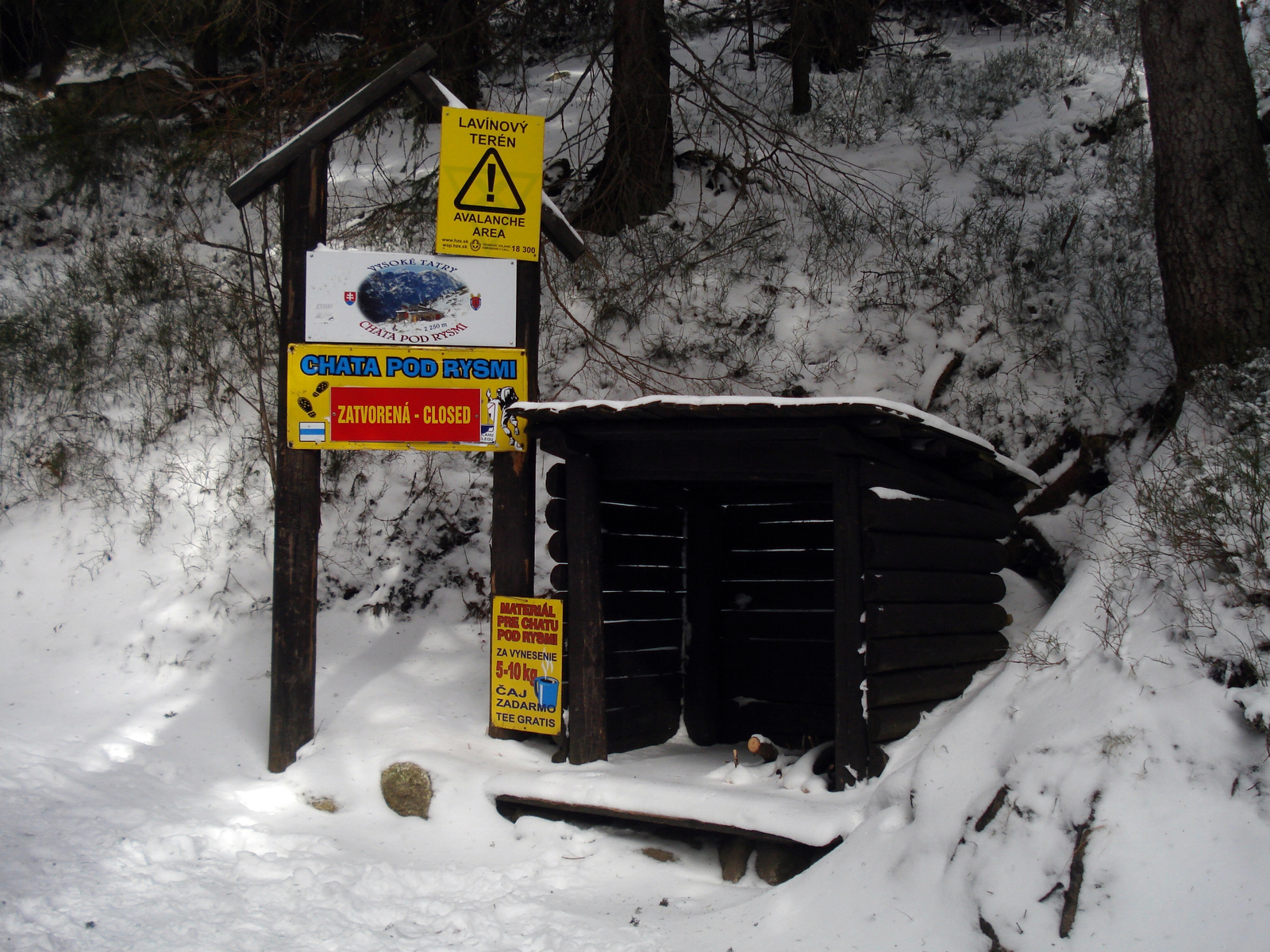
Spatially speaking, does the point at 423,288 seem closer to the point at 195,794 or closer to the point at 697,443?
the point at 697,443

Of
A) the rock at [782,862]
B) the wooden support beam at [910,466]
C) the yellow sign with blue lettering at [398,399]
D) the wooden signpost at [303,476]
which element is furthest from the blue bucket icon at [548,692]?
the wooden support beam at [910,466]

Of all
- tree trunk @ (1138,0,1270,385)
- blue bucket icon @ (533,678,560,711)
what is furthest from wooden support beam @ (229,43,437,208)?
tree trunk @ (1138,0,1270,385)

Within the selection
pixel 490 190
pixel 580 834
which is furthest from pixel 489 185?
pixel 580 834

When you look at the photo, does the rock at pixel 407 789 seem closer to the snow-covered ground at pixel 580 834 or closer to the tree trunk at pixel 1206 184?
the snow-covered ground at pixel 580 834

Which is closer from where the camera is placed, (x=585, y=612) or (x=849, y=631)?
(x=849, y=631)

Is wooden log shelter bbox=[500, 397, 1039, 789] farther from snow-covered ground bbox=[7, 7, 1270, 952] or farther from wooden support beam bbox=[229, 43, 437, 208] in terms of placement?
wooden support beam bbox=[229, 43, 437, 208]

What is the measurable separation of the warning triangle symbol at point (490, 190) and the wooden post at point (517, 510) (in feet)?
1.35

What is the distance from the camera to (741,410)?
182 inches

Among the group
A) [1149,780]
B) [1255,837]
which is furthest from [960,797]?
[1255,837]

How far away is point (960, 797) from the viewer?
4012 millimetres

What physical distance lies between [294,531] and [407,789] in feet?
5.77

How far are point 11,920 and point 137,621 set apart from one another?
4.12m

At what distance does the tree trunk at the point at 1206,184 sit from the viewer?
234 inches

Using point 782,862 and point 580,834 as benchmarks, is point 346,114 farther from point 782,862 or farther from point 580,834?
point 782,862
